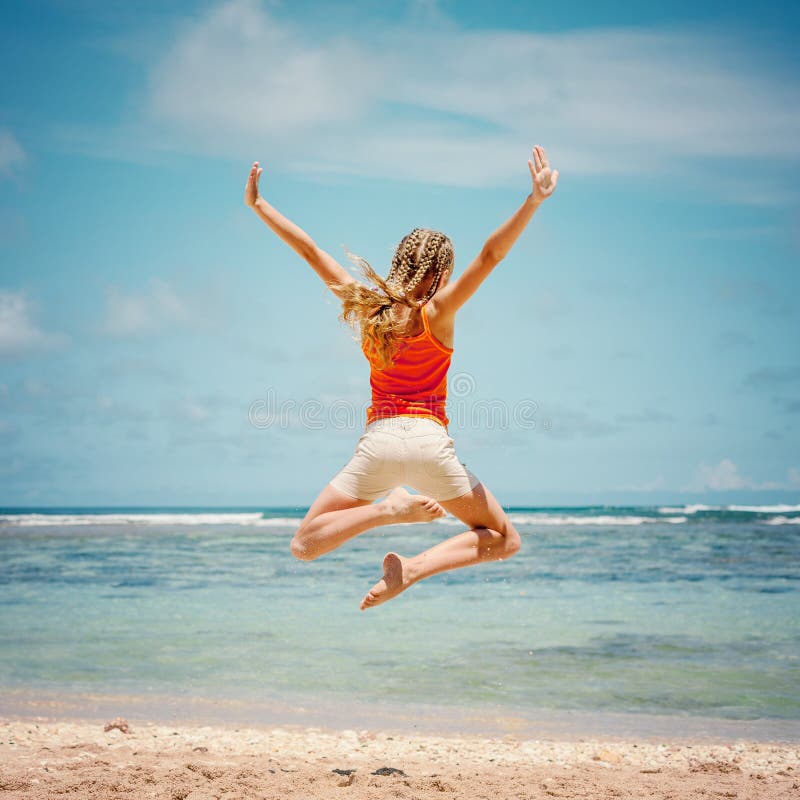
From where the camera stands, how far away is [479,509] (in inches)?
185

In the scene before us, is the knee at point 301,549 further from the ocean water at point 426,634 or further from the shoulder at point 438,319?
the ocean water at point 426,634

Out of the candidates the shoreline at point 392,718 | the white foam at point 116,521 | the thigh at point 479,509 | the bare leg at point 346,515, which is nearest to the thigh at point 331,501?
the bare leg at point 346,515

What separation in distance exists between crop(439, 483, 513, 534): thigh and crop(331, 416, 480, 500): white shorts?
6 centimetres

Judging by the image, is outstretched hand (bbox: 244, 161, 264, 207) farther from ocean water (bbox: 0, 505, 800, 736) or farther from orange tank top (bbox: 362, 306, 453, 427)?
ocean water (bbox: 0, 505, 800, 736)

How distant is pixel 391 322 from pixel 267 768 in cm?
364

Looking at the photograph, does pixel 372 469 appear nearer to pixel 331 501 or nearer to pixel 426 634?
pixel 331 501

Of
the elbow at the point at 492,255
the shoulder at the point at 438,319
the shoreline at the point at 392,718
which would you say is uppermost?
the elbow at the point at 492,255

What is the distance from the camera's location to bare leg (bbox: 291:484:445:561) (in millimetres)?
4609

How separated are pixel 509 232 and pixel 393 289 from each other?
75 centimetres

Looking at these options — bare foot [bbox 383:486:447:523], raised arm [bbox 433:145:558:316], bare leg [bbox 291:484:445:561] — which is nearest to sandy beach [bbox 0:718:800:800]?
bare leg [bbox 291:484:445:561]

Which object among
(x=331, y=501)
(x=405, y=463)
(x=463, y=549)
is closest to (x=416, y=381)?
(x=405, y=463)

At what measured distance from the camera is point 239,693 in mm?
8570

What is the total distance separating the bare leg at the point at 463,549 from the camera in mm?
4633

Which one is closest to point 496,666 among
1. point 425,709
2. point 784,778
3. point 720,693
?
point 425,709
